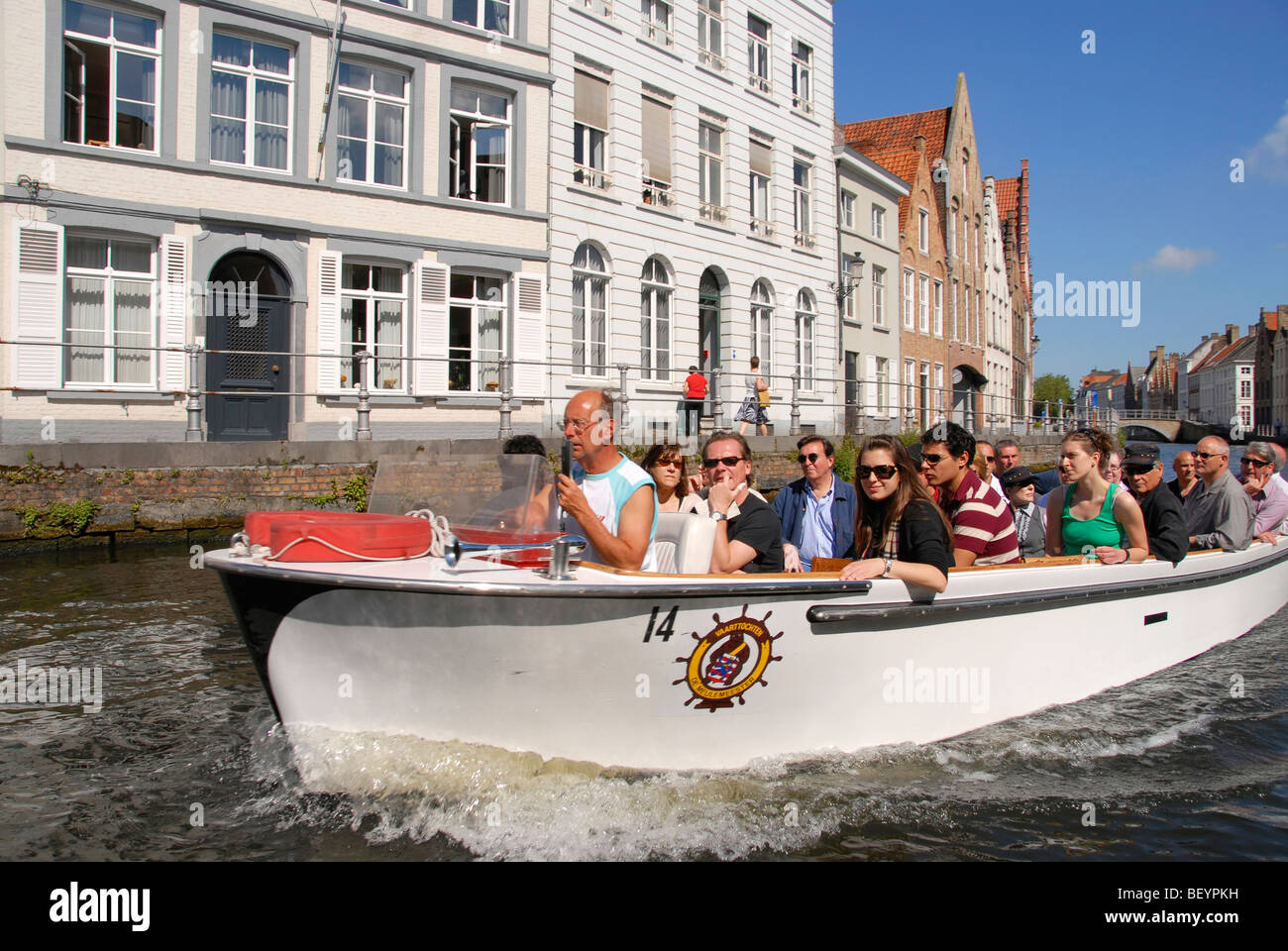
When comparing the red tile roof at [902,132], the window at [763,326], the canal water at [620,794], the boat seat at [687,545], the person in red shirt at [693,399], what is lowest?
the canal water at [620,794]

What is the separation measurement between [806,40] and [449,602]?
979 inches

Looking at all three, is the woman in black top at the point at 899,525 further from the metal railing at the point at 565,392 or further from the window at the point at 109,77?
the window at the point at 109,77

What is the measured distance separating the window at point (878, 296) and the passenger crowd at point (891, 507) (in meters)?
22.2

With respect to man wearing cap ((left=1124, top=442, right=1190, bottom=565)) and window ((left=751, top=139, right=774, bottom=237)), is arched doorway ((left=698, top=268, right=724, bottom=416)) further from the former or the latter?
man wearing cap ((left=1124, top=442, right=1190, bottom=565))

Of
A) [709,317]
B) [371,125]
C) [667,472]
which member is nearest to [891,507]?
[667,472]

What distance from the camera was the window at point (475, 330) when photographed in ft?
55.6

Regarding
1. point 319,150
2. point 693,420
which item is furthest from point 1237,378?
point 319,150

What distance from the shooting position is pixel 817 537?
5938mm

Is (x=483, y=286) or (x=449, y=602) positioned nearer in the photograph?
(x=449, y=602)

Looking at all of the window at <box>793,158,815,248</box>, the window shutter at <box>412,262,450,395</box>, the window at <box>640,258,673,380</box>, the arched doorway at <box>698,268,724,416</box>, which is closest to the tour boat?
the window shutter at <box>412,262,450,395</box>

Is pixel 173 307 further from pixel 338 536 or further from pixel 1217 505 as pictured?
pixel 1217 505

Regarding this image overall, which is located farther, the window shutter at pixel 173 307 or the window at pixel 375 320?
the window at pixel 375 320

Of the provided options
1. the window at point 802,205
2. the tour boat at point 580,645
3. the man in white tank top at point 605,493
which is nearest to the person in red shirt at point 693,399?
the window at point 802,205
